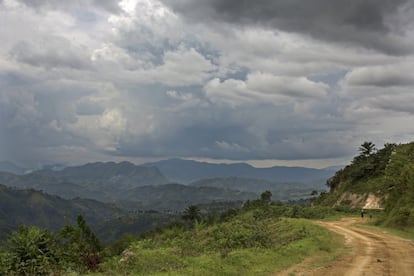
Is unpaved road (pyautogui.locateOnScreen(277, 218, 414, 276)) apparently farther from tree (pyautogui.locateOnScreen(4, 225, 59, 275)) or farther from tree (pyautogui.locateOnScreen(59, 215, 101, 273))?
tree (pyautogui.locateOnScreen(4, 225, 59, 275))

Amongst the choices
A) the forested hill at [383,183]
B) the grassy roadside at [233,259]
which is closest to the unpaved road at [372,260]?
the grassy roadside at [233,259]

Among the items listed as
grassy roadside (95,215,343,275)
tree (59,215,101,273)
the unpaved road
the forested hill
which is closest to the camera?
the unpaved road

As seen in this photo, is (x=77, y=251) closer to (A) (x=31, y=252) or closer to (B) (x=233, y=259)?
(A) (x=31, y=252)

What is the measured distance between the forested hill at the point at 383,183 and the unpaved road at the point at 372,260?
367 inches

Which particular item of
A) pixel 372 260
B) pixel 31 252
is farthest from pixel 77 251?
pixel 372 260

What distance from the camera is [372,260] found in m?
23.5

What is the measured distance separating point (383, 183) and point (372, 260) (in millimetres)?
38575

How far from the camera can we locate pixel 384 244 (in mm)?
29953

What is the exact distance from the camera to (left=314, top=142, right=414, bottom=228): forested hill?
1622 inches

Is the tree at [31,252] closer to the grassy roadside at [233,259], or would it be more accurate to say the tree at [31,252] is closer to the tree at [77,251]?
the tree at [77,251]

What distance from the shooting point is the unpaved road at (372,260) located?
2050 cm

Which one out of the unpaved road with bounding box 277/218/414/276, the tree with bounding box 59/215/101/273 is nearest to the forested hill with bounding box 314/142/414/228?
the unpaved road with bounding box 277/218/414/276

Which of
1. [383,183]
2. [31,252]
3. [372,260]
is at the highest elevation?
[383,183]

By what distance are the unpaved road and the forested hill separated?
30.5ft
